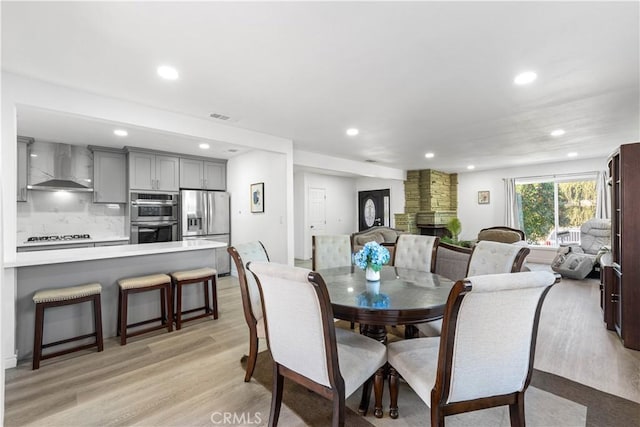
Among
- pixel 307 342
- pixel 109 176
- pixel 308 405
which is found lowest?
pixel 308 405

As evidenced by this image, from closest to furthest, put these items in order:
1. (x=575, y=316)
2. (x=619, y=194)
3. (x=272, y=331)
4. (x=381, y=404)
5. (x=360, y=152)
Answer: (x=272, y=331) → (x=381, y=404) → (x=619, y=194) → (x=575, y=316) → (x=360, y=152)

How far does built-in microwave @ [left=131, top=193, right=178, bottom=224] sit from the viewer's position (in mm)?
4883

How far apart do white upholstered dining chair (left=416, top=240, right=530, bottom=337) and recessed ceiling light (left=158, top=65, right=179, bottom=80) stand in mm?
2821

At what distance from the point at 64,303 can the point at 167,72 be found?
6.93ft

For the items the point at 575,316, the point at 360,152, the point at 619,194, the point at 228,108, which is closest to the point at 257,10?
the point at 228,108

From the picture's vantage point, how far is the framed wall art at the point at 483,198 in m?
8.02

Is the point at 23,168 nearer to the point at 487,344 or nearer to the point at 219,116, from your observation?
the point at 219,116

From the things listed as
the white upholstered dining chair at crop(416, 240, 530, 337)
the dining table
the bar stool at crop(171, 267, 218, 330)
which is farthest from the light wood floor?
the white upholstered dining chair at crop(416, 240, 530, 337)

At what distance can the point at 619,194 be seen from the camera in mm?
2895

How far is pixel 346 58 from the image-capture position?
2.21 meters

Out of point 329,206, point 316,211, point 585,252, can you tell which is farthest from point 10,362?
point 585,252

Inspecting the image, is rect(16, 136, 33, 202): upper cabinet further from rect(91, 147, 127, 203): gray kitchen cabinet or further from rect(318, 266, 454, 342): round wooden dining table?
rect(318, 266, 454, 342): round wooden dining table

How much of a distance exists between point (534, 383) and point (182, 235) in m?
5.12

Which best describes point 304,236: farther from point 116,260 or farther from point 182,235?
point 116,260
